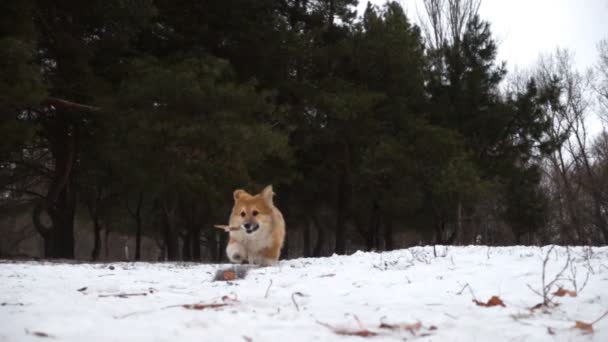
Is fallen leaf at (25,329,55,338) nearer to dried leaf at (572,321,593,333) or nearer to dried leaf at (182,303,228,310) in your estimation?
dried leaf at (182,303,228,310)

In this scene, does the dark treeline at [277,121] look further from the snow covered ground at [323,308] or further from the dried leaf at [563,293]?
the dried leaf at [563,293]

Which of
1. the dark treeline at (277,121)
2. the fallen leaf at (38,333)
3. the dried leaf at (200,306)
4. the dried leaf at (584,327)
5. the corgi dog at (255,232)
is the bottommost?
the dried leaf at (584,327)

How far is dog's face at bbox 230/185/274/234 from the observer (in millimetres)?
7613

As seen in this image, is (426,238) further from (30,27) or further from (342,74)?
(30,27)

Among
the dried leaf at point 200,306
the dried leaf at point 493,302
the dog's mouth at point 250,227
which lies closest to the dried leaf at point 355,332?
the dried leaf at point 200,306

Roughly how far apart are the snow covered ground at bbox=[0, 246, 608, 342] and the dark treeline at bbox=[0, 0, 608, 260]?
7.07m

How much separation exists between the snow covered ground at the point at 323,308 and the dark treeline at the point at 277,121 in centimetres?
707

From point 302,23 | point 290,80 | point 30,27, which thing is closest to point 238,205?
point 30,27

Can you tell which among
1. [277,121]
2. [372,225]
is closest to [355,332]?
[277,121]

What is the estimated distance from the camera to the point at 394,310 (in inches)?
140

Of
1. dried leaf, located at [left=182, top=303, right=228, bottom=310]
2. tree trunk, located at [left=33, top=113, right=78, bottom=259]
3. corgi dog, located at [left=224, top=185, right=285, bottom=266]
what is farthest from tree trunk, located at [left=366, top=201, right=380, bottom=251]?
dried leaf, located at [left=182, top=303, right=228, bottom=310]

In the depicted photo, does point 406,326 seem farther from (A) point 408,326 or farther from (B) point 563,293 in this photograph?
(B) point 563,293

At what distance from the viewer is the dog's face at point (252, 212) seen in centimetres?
761

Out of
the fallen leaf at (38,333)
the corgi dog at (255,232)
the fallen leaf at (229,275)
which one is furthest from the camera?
the corgi dog at (255,232)
